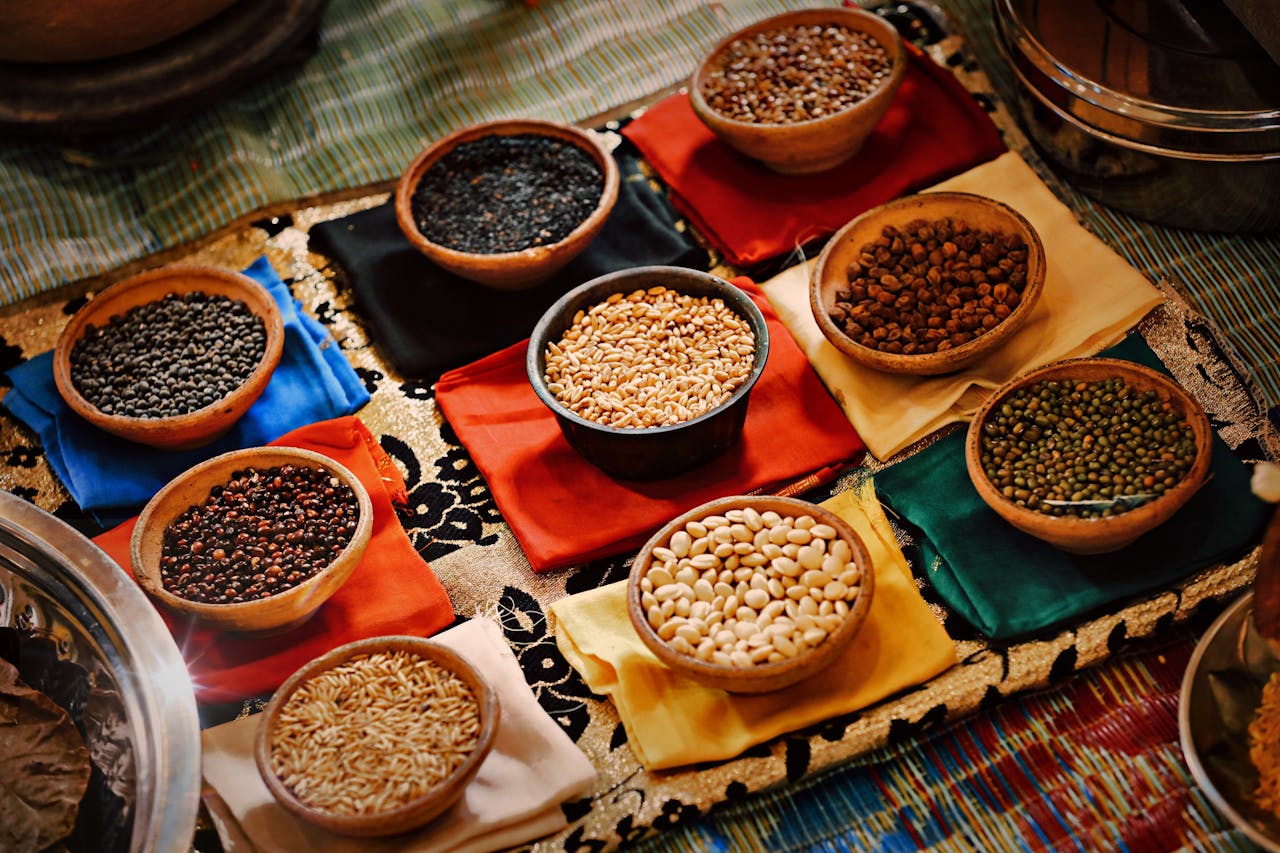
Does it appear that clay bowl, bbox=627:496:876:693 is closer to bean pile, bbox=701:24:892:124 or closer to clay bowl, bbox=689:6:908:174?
clay bowl, bbox=689:6:908:174

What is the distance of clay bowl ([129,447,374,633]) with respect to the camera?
221cm

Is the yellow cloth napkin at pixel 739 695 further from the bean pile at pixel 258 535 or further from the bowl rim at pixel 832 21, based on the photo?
the bowl rim at pixel 832 21

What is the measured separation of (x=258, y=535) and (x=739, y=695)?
934 millimetres

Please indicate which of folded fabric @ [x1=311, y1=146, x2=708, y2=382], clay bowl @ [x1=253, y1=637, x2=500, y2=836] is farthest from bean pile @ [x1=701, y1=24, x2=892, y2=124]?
clay bowl @ [x1=253, y1=637, x2=500, y2=836]

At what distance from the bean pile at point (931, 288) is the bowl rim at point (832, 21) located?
0.36 metres

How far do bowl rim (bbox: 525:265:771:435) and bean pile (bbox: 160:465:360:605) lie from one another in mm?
427

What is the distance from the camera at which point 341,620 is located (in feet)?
7.71

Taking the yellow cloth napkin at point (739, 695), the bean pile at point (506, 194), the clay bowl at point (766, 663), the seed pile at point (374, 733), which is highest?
the bean pile at point (506, 194)

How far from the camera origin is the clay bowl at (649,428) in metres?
2.33

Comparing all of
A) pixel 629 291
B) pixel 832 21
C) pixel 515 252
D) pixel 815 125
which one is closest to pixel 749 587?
pixel 629 291

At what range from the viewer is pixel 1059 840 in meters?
2.02

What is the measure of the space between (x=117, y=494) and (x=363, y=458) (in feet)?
1.69

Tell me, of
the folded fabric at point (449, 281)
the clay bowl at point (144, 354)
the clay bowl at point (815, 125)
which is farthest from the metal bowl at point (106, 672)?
the clay bowl at point (815, 125)

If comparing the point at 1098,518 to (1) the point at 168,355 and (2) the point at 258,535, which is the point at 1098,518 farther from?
(1) the point at 168,355
